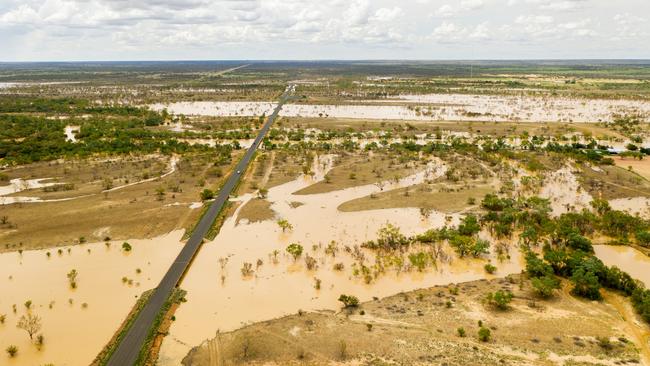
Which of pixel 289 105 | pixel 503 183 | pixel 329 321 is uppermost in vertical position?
pixel 289 105

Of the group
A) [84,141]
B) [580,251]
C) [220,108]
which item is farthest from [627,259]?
[220,108]

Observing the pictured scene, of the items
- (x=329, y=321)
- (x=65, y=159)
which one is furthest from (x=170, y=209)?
(x=65, y=159)

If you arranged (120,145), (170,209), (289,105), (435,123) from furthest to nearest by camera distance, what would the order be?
(289,105), (435,123), (120,145), (170,209)

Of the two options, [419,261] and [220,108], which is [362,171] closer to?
[419,261]

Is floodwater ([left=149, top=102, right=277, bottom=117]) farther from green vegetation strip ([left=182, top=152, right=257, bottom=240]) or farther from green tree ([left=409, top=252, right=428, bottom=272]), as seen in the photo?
green tree ([left=409, top=252, right=428, bottom=272])

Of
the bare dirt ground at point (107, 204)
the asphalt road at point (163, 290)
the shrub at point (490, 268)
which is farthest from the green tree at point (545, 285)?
the bare dirt ground at point (107, 204)

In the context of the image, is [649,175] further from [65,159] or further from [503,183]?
[65,159]
